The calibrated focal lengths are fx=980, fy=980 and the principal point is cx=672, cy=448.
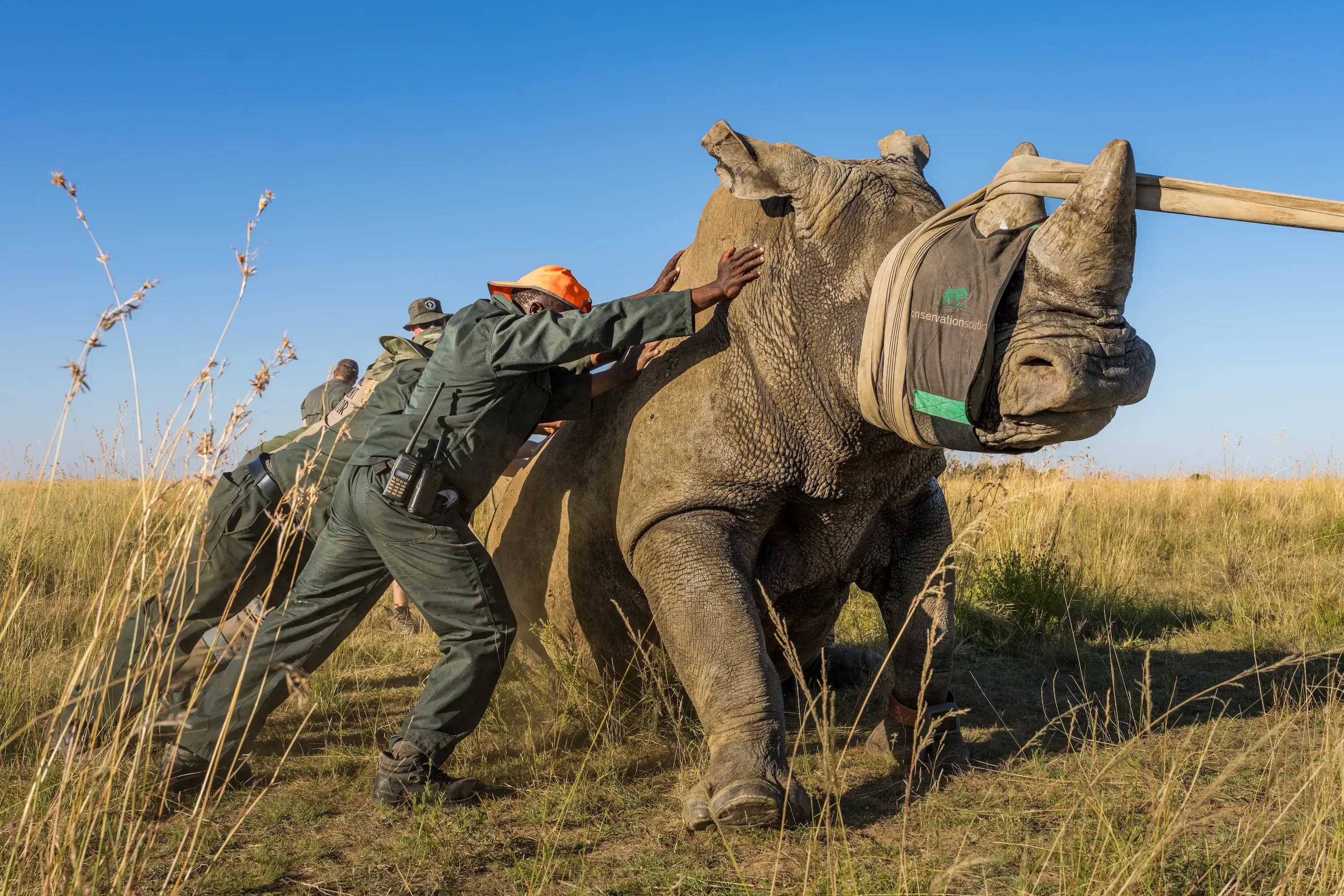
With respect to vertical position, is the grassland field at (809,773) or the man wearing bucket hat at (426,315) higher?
the man wearing bucket hat at (426,315)

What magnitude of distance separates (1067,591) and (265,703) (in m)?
5.14

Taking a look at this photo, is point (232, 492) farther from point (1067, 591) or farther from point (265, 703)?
point (1067, 591)

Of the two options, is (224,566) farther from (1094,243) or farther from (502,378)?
(1094,243)

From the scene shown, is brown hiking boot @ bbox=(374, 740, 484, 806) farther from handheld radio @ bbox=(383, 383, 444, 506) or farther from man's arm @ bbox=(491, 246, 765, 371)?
man's arm @ bbox=(491, 246, 765, 371)

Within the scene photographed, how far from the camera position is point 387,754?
375cm

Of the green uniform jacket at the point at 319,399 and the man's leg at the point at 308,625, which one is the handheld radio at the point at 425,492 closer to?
the man's leg at the point at 308,625

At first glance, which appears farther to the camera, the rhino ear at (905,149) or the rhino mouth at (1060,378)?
the rhino ear at (905,149)

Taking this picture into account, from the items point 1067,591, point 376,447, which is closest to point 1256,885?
point 376,447

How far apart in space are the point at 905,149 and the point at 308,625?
3.04m

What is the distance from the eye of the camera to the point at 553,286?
4445 millimetres

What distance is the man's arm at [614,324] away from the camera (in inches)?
142

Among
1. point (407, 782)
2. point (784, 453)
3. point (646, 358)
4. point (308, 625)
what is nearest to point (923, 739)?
point (784, 453)

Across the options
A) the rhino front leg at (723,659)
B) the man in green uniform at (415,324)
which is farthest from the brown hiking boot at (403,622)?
the rhino front leg at (723,659)

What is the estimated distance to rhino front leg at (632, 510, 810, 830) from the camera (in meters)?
3.15
